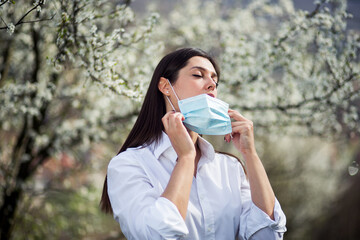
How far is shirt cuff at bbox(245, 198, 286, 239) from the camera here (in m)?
1.97

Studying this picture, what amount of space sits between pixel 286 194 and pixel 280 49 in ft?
24.3

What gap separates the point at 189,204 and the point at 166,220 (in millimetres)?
418

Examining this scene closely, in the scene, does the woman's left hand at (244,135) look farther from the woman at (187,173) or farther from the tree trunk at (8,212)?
the tree trunk at (8,212)

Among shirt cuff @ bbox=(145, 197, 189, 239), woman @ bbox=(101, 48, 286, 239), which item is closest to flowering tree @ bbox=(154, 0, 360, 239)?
woman @ bbox=(101, 48, 286, 239)

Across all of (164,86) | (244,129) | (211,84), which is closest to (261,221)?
(244,129)

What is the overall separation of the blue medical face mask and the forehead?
0.24 metres

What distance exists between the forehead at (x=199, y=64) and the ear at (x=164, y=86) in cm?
17

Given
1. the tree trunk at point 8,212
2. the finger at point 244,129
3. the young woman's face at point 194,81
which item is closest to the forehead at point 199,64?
the young woman's face at point 194,81

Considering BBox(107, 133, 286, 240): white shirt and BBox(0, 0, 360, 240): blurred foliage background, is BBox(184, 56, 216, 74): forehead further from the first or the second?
BBox(0, 0, 360, 240): blurred foliage background

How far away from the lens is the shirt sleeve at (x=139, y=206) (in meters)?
1.60

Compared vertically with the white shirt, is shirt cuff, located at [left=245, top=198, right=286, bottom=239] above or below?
below

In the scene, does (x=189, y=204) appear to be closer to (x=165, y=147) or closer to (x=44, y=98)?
(x=165, y=147)

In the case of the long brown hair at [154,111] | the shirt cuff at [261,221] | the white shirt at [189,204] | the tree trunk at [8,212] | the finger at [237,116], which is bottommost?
the tree trunk at [8,212]

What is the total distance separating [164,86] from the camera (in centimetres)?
229
